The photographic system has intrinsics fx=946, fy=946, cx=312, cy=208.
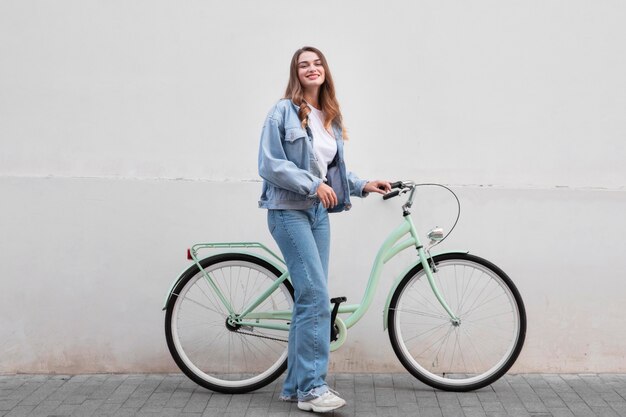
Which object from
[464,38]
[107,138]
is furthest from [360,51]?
[107,138]

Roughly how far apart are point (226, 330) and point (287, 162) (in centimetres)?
150

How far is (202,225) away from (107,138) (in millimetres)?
806

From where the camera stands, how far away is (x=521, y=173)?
19.4ft

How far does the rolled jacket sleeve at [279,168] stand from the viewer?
4.85 metres

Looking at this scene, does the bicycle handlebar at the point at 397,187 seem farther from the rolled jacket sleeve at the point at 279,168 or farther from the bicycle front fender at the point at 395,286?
the rolled jacket sleeve at the point at 279,168

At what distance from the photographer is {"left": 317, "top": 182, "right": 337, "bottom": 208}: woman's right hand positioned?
4.87m

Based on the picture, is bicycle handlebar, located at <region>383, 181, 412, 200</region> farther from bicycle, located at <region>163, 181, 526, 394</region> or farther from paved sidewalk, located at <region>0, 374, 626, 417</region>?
paved sidewalk, located at <region>0, 374, 626, 417</region>

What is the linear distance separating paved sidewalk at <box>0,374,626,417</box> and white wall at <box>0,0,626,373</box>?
18cm

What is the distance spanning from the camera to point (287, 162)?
489cm

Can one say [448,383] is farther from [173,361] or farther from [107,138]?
[107,138]

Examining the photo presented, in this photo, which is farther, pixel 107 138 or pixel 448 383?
pixel 107 138

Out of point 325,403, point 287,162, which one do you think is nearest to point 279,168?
point 287,162

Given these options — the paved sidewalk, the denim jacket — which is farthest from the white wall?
the denim jacket

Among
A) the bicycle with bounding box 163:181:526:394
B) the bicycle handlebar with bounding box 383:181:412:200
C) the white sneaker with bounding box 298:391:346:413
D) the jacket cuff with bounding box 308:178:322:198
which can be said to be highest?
the jacket cuff with bounding box 308:178:322:198
